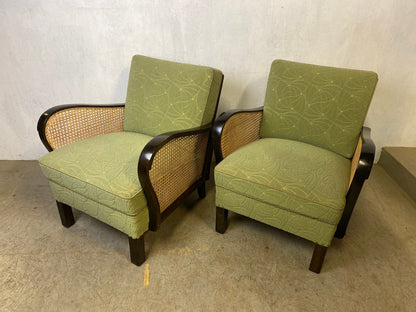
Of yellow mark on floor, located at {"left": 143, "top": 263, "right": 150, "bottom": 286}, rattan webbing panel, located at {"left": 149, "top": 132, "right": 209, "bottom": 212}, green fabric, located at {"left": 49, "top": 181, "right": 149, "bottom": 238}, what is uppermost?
rattan webbing panel, located at {"left": 149, "top": 132, "right": 209, "bottom": 212}

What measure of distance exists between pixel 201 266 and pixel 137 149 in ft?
2.25

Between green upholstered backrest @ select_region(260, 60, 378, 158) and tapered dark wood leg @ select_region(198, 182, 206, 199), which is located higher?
green upholstered backrest @ select_region(260, 60, 378, 158)

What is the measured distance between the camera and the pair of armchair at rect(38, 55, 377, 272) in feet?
3.86

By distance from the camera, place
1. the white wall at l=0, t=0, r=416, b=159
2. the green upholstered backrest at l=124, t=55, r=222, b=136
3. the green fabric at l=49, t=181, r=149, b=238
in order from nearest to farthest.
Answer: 1. the green fabric at l=49, t=181, r=149, b=238
2. the green upholstered backrest at l=124, t=55, r=222, b=136
3. the white wall at l=0, t=0, r=416, b=159

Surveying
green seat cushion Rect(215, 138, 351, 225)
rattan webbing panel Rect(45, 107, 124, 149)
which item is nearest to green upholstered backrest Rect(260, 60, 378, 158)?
green seat cushion Rect(215, 138, 351, 225)

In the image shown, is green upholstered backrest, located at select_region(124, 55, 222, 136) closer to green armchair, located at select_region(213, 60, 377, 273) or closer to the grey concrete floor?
green armchair, located at select_region(213, 60, 377, 273)

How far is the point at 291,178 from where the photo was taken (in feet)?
3.95

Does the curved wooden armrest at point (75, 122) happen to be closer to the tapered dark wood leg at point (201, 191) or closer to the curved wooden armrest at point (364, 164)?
the tapered dark wood leg at point (201, 191)

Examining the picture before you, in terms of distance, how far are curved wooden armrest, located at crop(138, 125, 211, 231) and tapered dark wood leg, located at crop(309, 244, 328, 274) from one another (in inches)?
28.9

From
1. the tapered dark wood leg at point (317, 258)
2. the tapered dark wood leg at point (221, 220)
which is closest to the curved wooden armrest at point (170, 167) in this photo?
the tapered dark wood leg at point (221, 220)

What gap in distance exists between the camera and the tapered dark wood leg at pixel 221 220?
4.83ft

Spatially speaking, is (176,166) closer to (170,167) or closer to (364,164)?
(170,167)

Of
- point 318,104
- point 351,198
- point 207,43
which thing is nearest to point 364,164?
point 351,198

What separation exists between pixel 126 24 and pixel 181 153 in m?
1.09
